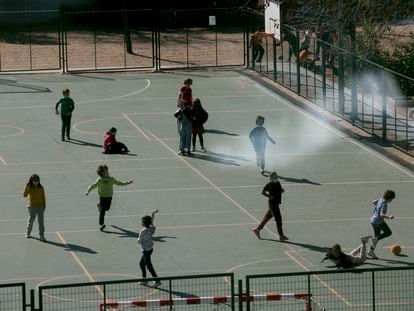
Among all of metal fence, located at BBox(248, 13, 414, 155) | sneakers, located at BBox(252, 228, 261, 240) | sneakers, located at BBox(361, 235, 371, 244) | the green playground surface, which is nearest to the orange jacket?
the green playground surface

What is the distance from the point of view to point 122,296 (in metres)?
29.8

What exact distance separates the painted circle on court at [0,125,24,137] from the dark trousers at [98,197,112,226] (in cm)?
1324

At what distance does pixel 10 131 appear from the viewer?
1957 inches

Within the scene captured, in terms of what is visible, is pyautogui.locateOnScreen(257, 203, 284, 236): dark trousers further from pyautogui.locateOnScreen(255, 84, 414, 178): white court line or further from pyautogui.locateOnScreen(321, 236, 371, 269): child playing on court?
pyautogui.locateOnScreen(255, 84, 414, 178): white court line

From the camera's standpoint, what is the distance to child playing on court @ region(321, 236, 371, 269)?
32.7 meters

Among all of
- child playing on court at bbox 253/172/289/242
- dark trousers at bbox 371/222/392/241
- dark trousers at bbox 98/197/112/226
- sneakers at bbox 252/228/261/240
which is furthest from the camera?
dark trousers at bbox 98/197/112/226

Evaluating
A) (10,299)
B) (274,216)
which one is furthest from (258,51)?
(10,299)

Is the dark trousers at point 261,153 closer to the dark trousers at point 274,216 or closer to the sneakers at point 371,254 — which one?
the dark trousers at point 274,216

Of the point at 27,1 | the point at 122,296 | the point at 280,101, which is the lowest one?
the point at 122,296

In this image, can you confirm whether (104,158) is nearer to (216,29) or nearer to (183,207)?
(183,207)

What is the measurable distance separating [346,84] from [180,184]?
1719 cm

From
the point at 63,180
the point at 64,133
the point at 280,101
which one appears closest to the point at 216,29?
the point at 280,101

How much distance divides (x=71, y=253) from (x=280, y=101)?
838 inches

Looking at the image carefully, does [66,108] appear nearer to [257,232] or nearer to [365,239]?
[257,232]
